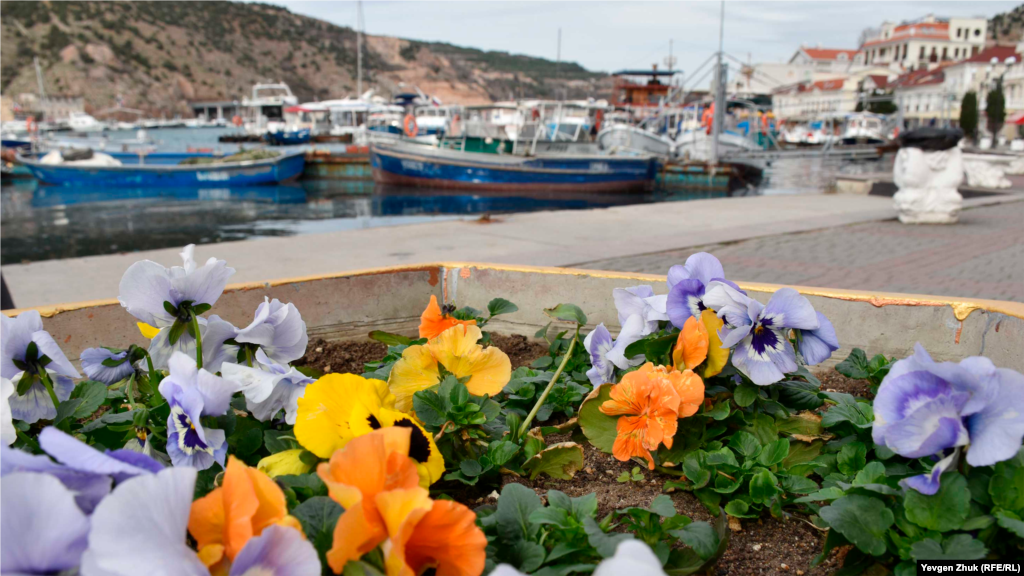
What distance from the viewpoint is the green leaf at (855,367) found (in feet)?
4.92

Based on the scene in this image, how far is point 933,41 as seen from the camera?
104 meters

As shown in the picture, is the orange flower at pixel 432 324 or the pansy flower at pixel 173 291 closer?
the pansy flower at pixel 173 291

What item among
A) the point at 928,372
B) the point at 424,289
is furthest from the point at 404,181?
the point at 928,372

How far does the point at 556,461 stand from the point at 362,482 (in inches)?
24.8

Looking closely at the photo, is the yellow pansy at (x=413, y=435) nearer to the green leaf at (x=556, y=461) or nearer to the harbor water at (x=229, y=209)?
the green leaf at (x=556, y=461)

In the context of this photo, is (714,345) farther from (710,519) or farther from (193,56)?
(193,56)

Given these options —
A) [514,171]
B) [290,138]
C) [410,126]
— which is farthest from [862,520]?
[290,138]

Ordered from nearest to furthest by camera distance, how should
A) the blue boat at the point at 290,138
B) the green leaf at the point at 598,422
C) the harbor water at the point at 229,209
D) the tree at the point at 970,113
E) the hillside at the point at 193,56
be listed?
the green leaf at the point at 598,422, the harbor water at the point at 229,209, the blue boat at the point at 290,138, the tree at the point at 970,113, the hillside at the point at 193,56

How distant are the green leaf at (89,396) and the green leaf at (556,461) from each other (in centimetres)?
71

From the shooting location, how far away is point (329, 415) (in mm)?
911

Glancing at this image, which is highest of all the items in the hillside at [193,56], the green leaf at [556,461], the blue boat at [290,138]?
the hillside at [193,56]

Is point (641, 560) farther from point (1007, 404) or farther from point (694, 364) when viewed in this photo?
point (694, 364)

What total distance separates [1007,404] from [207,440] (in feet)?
3.11

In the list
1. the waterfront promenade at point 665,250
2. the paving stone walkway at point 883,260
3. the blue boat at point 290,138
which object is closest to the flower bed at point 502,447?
the waterfront promenade at point 665,250
